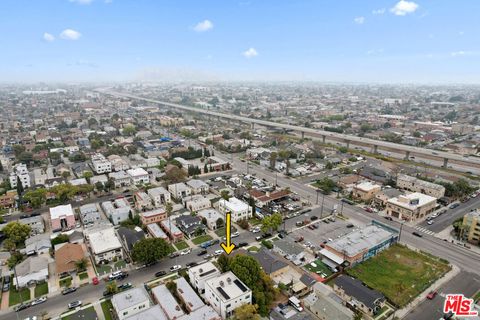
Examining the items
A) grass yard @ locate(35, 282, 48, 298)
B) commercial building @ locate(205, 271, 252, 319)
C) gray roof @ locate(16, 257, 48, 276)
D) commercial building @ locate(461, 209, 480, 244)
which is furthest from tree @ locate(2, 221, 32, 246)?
commercial building @ locate(461, 209, 480, 244)

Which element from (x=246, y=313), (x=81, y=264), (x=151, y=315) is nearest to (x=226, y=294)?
(x=246, y=313)

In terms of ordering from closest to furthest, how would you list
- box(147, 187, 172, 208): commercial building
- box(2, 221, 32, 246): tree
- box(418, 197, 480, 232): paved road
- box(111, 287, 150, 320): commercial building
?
box(111, 287, 150, 320): commercial building, box(2, 221, 32, 246): tree, box(418, 197, 480, 232): paved road, box(147, 187, 172, 208): commercial building

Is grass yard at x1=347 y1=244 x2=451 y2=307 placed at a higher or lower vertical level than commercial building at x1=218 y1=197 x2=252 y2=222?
lower

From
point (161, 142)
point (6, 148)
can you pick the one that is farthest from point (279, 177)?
point (6, 148)

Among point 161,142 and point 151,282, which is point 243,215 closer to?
point 151,282

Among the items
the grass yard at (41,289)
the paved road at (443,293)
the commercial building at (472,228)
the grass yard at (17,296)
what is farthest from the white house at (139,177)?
the commercial building at (472,228)

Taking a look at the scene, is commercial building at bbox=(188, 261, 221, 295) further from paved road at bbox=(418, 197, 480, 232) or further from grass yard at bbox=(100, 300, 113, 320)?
paved road at bbox=(418, 197, 480, 232)
